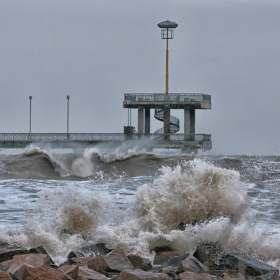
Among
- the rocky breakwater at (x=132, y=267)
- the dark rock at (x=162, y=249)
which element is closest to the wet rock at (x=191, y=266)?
the rocky breakwater at (x=132, y=267)

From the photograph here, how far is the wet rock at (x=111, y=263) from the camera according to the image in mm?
10172

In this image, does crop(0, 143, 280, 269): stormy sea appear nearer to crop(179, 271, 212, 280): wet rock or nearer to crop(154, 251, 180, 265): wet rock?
crop(154, 251, 180, 265): wet rock

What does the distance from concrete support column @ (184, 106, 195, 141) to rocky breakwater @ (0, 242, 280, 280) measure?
53.8 metres

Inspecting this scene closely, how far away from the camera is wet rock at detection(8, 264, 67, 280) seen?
8648 mm

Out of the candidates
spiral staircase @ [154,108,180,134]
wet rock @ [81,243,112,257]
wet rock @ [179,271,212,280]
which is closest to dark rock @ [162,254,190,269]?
wet rock @ [179,271,212,280]

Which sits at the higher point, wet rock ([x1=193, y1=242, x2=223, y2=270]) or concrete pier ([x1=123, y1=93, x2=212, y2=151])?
concrete pier ([x1=123, y1=93, x2=212, y2=151])

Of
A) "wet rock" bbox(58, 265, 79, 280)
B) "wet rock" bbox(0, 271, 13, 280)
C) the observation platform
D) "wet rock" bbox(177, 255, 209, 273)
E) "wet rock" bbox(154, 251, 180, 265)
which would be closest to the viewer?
"wet rock" bbox(0, 271, 13, 280)

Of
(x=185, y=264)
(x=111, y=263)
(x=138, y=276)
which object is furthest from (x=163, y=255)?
(x=138, y=276)

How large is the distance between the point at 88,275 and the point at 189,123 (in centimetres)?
5721

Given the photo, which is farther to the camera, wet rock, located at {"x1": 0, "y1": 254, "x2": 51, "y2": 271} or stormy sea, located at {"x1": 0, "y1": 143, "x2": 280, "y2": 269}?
stormy sea, located at {"x1": 0, "y1": 143, "x2": 280, "y2": 269}

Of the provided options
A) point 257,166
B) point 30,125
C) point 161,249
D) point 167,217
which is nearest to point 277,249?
point 161,249

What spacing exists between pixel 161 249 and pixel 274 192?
1103cm

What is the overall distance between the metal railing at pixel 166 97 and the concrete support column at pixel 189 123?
0.97m

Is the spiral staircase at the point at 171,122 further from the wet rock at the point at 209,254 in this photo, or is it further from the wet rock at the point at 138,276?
the wet rock at the point at 138,276
